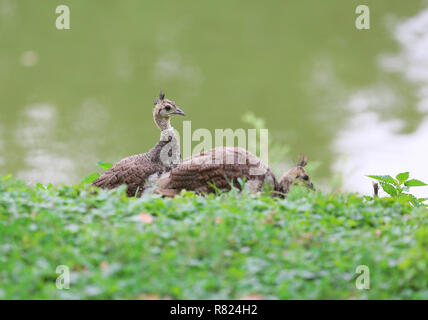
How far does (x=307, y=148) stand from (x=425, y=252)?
608cm

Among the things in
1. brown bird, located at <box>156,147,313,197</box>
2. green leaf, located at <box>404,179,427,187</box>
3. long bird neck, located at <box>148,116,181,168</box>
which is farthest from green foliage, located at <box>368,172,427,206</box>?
long bird neck, located at <box>148,116,181,168</box>

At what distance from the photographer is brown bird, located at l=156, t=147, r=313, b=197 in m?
5.73

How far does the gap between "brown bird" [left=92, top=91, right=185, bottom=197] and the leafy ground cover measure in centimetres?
104

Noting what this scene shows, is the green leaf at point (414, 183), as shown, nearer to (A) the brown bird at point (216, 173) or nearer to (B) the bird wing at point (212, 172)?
(A) the brown bird at point (216, 173)

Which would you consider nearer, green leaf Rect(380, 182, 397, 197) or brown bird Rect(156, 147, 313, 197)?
brown bird Rect(156, 147, 313, 197)

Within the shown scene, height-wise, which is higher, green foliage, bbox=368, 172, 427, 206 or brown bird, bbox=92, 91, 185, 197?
brown bird, bbox=92, 91, 185, 197

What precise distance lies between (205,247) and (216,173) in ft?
5.62

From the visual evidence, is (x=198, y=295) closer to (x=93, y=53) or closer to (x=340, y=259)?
(x=340, y=259)

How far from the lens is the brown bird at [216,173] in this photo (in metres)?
5.73

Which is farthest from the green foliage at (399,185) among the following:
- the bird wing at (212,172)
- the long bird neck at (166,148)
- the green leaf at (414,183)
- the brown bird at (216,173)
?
the long bird neck at (166,148)

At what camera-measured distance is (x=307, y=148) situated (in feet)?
32.5

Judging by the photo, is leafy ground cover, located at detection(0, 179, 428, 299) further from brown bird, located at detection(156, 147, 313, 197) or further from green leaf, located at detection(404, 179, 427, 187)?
green leaf, located at detection(404, 179, 427, 187)

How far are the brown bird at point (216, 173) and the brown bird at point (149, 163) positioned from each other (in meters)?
0.27

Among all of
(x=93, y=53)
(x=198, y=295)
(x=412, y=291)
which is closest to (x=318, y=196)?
(x=412, y=291)
